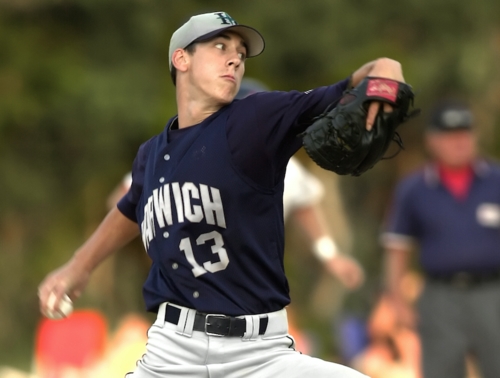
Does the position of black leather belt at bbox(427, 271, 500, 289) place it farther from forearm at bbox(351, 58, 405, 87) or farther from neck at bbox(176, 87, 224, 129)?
forearm at bbox(351, 58, 405, 87)

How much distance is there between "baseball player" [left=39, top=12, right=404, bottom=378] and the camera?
4230mm

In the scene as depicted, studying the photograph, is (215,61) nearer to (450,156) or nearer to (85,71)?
(450,156)

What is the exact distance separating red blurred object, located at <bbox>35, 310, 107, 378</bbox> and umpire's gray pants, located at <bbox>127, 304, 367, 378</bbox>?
588 cm

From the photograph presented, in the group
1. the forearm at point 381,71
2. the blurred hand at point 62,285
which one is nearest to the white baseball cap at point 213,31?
the forearm at point 381,71

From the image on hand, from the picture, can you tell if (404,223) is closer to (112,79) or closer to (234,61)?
(234,61)

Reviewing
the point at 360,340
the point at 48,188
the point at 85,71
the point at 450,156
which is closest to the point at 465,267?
the point at 450,156

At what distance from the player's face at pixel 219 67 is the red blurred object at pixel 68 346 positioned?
19.8ft

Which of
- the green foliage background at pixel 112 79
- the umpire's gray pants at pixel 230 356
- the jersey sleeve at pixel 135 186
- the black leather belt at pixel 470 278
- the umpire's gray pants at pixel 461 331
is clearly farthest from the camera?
the green foliage background at pixel 112 79

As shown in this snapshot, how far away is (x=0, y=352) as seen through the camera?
16.1 metres

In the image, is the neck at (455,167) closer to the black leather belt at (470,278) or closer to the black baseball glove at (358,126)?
the black leather belt at (470,278)

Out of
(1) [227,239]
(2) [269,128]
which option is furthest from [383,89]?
(1) [227,239]

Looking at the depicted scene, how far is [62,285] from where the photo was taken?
4801mm

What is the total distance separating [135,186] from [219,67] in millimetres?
717

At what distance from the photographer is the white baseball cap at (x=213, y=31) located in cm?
452
